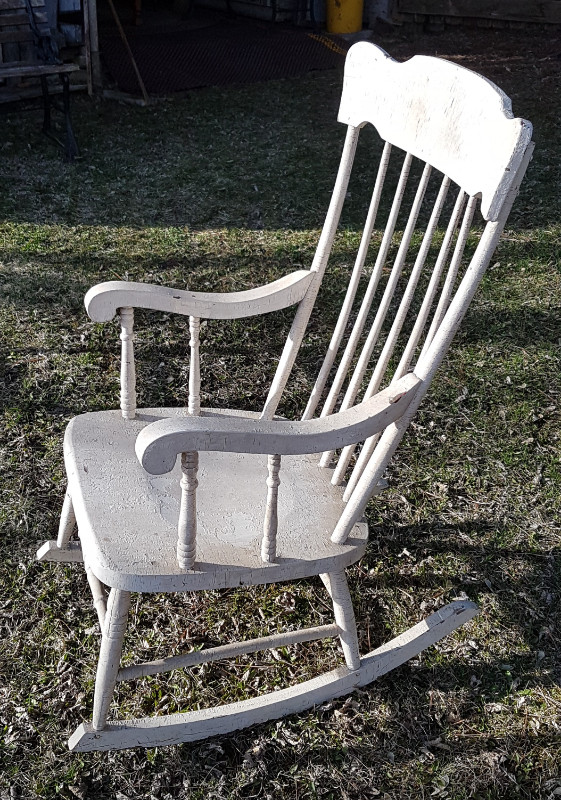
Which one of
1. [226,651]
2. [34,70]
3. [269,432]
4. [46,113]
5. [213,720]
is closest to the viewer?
[269,432]

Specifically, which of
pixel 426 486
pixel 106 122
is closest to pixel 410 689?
pixel 426 486

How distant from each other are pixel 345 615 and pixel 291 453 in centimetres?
61

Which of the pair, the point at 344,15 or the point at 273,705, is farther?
the point at 344,15

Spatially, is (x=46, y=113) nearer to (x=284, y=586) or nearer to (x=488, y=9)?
(x=284, y=586)

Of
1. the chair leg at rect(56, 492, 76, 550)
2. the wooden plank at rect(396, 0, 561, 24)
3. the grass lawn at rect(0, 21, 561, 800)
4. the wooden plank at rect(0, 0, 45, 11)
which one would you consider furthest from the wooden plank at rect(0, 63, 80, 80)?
the wooden plank at rect(396, 0, 561, 24)

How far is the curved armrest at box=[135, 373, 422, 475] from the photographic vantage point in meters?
1.38

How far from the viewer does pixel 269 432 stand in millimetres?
1464

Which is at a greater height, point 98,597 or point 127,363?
point 127,363

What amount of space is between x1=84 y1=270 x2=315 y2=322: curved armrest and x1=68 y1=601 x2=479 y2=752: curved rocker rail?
924 mm

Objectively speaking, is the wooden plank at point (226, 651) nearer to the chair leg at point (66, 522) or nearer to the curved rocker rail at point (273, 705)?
the curved rocker rail at point (273, 705)

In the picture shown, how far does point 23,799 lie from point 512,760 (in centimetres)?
117

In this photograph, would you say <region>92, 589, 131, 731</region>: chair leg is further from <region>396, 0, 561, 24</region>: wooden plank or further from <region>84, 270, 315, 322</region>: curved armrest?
<region>396, 0, 561, 24</region>: wooden plank

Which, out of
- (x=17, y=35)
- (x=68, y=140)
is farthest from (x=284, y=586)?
(x=17, y=35)

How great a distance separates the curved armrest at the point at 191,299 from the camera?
184 centimetres
